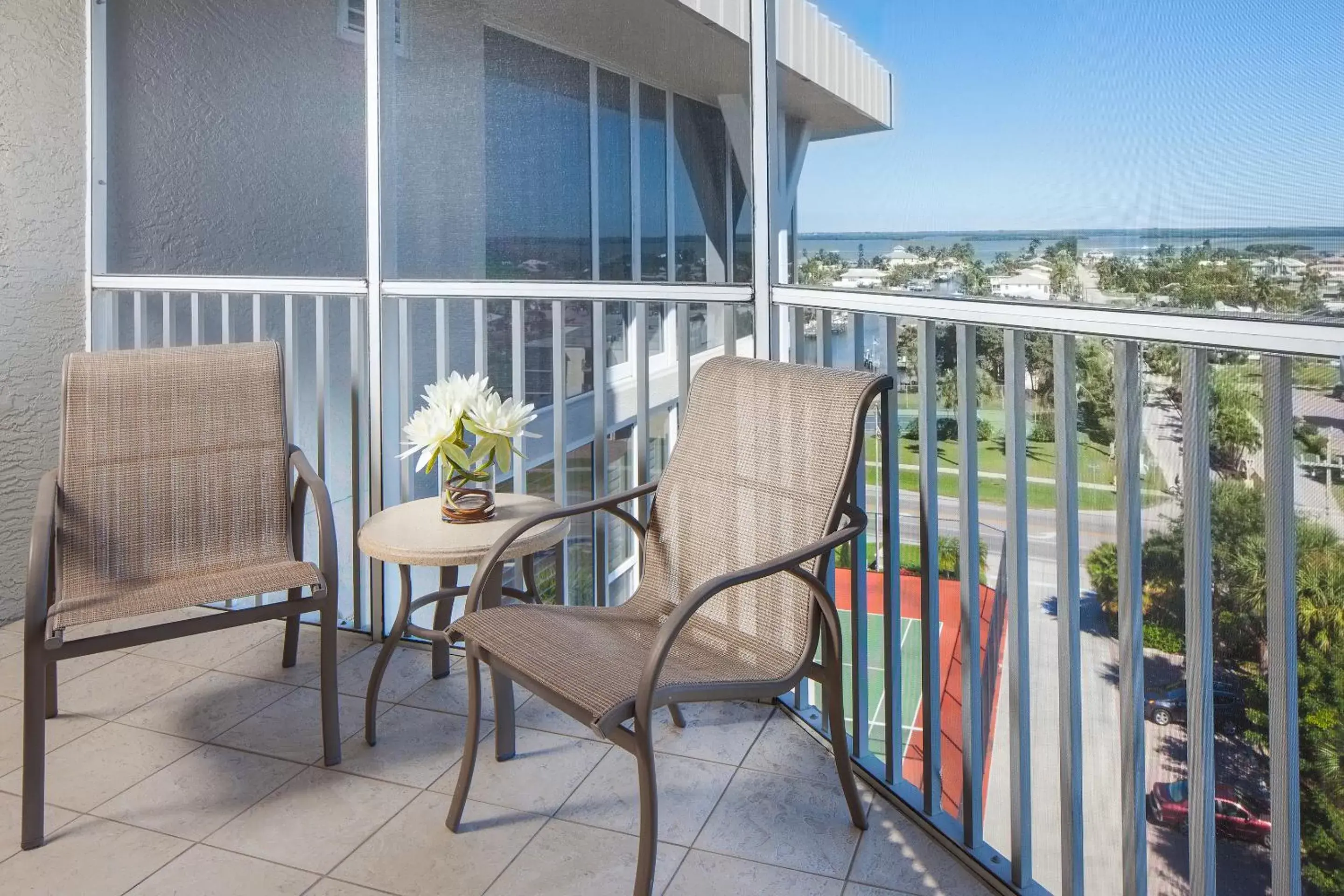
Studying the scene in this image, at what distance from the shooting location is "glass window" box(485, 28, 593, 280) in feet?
9.55

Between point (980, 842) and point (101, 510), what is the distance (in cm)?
232

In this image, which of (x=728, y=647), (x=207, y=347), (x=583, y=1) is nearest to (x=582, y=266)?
(x=583, y=1)

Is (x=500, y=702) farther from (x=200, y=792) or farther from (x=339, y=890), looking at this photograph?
(x=200, y=792)

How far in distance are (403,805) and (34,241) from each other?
99.2 inches

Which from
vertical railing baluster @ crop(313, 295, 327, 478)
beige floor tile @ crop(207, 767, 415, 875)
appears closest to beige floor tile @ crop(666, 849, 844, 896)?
beige floor tile @ crop(207, 767, 415, 875)

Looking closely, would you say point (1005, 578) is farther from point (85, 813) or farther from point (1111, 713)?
point (85, 813)

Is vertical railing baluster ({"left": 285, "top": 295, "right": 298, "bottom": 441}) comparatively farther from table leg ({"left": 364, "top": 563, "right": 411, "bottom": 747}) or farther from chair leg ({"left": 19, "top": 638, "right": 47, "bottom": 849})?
chair leg ({"left": 19, "top": 638, "right": 47, "bottom": 849})

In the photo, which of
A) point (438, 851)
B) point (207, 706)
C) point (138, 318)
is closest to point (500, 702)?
point (438, 851)

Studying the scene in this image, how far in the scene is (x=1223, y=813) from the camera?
4.82ft

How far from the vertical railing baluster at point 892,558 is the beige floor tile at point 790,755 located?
16 centimetres

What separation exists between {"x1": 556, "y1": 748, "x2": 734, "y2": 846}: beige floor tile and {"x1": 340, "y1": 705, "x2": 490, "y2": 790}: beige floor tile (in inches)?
14.7

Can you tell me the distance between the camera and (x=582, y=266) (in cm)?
297

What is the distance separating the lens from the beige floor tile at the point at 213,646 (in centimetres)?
310

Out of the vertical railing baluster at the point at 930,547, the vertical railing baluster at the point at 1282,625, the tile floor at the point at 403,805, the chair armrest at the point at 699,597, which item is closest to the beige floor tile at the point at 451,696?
the tile floor at the point at 403,805
